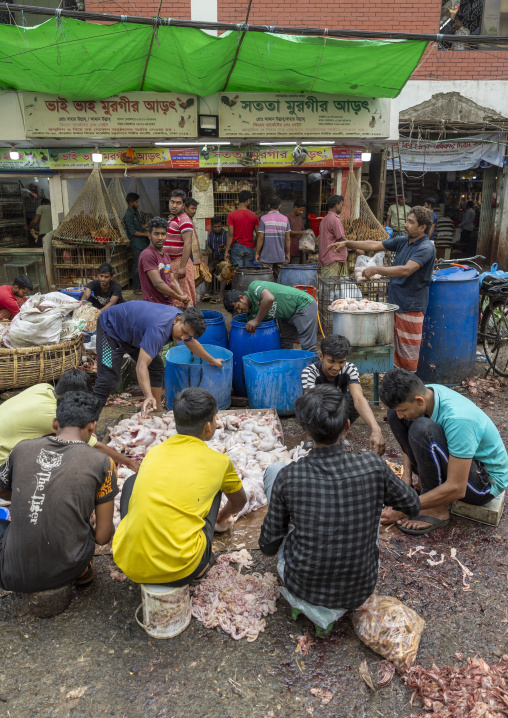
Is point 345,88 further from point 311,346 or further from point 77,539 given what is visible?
point 77,539

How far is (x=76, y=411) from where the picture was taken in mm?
2957

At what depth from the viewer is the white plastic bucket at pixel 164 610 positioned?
9.12 ft

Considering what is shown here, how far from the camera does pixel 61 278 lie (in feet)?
35.5

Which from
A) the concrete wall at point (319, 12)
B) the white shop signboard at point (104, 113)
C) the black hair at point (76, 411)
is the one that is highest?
the concrete wall at point (319, 12)

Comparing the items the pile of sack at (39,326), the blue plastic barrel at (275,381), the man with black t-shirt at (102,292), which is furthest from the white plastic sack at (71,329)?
the blue plastic barrel at (275,381)

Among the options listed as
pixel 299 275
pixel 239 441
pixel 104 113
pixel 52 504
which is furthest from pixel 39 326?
pixel 299 275

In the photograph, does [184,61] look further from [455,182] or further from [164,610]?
[455,182]

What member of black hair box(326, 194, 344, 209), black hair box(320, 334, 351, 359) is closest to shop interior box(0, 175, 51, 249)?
black hair box(326, 194, 344, 209)

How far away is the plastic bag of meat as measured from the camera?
266 cm

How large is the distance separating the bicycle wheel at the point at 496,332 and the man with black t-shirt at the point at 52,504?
5.46 metres

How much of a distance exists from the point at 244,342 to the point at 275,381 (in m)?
0.79

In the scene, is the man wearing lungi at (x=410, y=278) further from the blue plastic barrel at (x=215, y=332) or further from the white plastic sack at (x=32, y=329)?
the white plastic sack at (x=32, y=329)

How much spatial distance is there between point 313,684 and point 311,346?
13.1 ft

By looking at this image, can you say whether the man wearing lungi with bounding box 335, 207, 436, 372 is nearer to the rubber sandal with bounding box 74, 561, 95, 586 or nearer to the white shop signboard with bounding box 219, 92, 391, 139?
the white shop signboard with bounding box 219, 92, 391, 139
